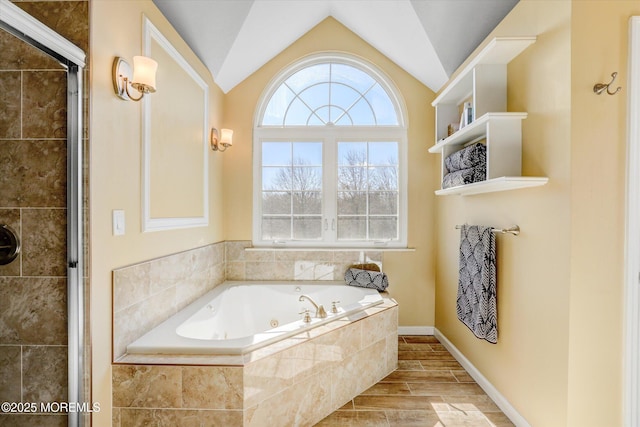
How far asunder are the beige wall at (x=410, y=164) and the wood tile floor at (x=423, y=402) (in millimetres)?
750

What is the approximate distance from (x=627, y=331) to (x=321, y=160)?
2.54 meters

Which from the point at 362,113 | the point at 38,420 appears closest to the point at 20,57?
Result: the point at 38,420

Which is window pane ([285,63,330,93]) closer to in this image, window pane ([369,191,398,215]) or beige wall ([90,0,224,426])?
window pane ([369,191,398,215])

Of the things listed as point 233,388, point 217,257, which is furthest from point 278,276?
point 233,388

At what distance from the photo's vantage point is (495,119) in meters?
1.94

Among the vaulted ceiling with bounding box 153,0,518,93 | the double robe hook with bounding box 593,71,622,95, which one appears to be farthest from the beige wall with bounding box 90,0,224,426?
the double robe hook with bounding box 593,71,622,95

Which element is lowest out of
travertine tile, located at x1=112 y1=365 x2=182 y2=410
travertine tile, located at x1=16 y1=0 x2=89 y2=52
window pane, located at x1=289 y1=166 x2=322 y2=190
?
travertine tile, located at x1=112 y1=365 x2=182 y2=410

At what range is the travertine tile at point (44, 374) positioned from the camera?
1.49 meters

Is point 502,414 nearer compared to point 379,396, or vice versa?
point 502,414

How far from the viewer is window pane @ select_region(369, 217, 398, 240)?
3449 millimetres

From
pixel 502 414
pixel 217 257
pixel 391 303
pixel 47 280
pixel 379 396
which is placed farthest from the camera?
pixel 217 257

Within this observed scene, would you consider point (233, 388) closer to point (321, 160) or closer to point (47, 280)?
point (47, 280)

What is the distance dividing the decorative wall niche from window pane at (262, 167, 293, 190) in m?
0.67

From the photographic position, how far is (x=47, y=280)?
150cm
